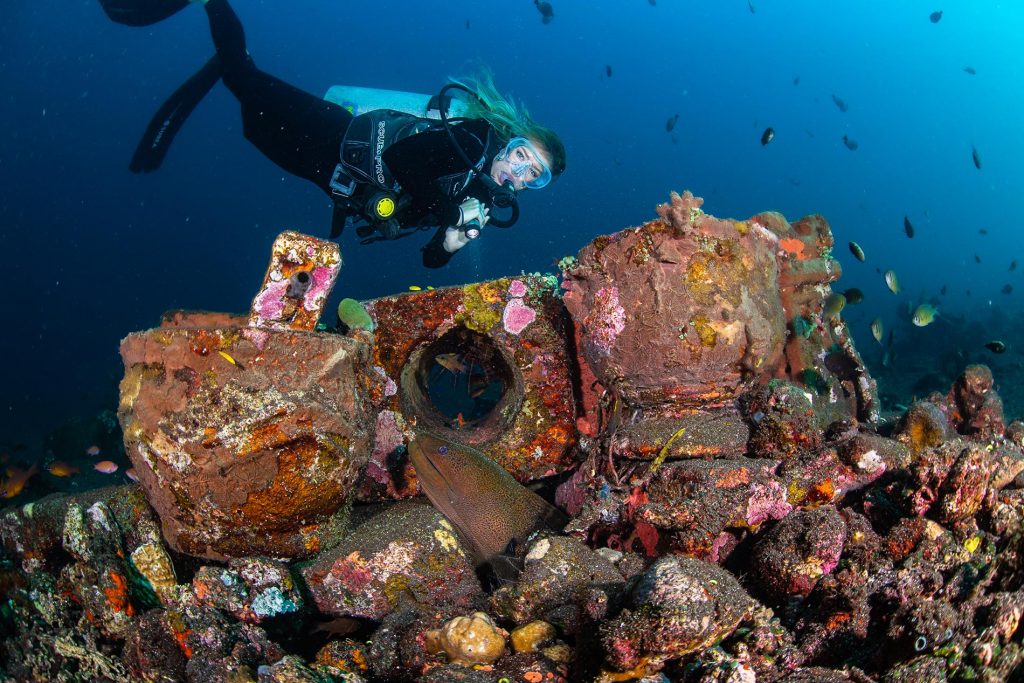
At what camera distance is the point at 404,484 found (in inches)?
172

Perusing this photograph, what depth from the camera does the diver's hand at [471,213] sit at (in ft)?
20.7

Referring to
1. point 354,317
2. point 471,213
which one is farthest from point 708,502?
point 471,213

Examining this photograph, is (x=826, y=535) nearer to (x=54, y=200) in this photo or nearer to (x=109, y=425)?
(x=109, y=425)

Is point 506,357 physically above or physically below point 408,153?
below

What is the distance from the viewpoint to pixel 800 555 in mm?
2490

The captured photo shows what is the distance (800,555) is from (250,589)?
9.40ft

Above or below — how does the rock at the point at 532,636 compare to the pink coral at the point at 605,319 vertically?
below

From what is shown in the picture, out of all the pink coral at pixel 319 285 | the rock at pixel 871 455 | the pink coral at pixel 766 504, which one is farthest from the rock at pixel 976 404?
the pink coral at pixel 319 285

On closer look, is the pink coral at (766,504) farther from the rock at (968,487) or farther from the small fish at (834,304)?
the small fish at (834,304)

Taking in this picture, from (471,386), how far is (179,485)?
3738 millimetres

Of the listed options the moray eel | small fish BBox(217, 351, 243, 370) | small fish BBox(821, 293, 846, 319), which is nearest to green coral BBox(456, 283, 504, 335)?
the moray eel

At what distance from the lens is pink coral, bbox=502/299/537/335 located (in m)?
4.35

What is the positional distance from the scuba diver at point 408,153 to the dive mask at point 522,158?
1cm

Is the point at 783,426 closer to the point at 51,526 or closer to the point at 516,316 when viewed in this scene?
the point at 516,316
